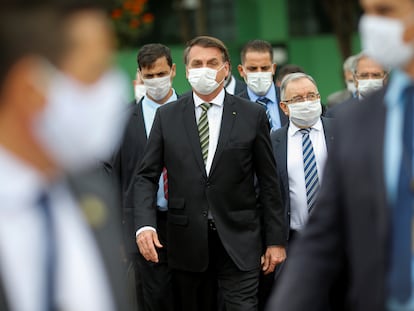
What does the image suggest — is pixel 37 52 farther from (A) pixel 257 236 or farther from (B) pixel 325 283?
(A) pixel 257 236

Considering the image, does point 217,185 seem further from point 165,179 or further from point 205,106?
point 165,179

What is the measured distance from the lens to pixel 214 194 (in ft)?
25.4

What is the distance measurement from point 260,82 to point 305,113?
1.56 metres

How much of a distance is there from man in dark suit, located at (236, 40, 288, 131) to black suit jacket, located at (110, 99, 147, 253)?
3.98 feet

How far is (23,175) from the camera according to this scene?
2576mm

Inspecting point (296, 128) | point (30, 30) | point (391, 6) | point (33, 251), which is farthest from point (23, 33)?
point (296, 128)

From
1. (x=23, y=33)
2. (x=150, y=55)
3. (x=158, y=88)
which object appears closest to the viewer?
(x=23, y=33)

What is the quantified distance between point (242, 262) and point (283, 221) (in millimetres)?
444

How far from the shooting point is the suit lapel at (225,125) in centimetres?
778

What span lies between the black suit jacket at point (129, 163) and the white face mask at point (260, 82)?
52.9 inches

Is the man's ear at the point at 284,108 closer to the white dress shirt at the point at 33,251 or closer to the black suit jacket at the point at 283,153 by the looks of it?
the black suit jacket at the point at 283,153

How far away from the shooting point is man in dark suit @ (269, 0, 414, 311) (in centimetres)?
344

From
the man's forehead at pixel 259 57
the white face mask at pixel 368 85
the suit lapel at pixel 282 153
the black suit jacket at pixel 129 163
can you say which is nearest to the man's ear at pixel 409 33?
the suit lapel at pixel 282 153

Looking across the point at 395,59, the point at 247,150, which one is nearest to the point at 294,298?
the point at 395,59
